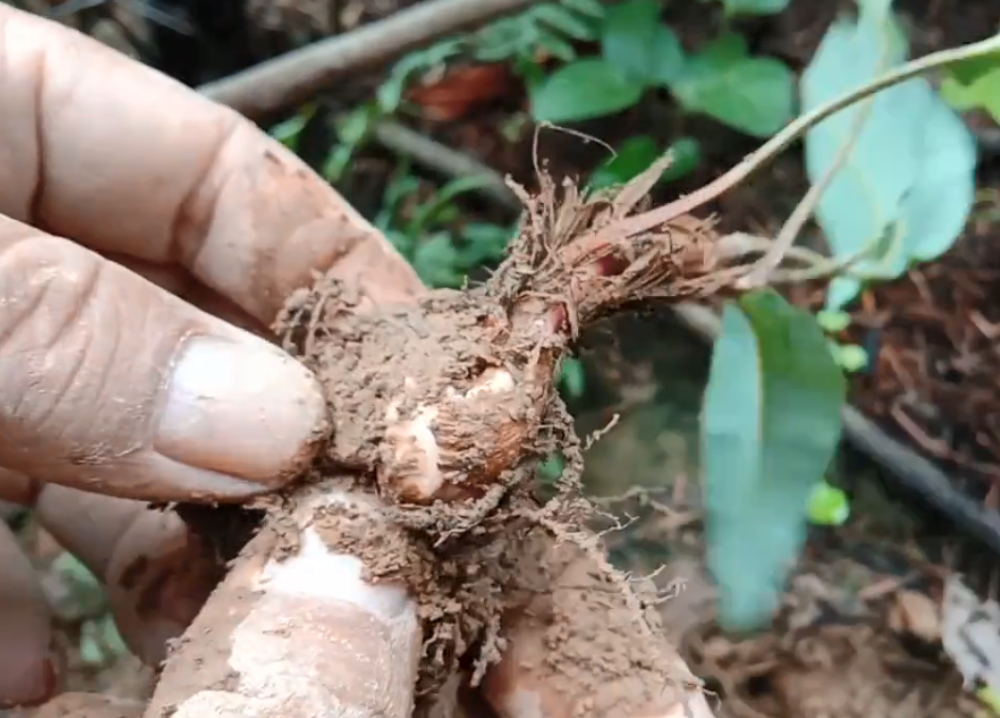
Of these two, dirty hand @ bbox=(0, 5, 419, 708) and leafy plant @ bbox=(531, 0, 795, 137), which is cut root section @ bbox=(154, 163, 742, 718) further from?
leafy plant @ bbox=(531, 0, 795, 137)

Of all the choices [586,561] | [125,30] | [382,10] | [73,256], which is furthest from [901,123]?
[125,30]

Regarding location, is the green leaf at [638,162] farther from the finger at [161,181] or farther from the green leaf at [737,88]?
the finger at [161,181]

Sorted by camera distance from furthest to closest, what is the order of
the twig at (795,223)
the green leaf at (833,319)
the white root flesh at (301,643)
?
1. the green leaf at (833,319)
2. the twig at (795,223)
3. the white root flesh at (301,643)

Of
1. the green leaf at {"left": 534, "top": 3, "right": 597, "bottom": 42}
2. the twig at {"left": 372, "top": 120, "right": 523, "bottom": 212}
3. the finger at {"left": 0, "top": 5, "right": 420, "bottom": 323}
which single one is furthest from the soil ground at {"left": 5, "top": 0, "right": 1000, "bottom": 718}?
the finger at {"left": 0, "top": 5, "right": 420, "bottom": 323}

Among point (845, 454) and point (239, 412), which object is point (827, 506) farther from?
point (239, 412)

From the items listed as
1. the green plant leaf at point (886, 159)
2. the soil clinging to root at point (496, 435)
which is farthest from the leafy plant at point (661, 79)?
the soil clinging to root at point (496, 435)

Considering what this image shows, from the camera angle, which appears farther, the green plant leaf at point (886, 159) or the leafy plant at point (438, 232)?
the leafy plant at point (438, 232)

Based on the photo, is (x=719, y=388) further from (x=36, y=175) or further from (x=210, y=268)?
(x=36, y=175)

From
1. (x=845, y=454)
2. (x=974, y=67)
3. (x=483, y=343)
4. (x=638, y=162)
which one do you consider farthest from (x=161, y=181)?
(x=845, y=454)

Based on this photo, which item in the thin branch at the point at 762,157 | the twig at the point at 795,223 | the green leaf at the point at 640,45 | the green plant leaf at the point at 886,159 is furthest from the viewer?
the green leaf at the point at 640,45
